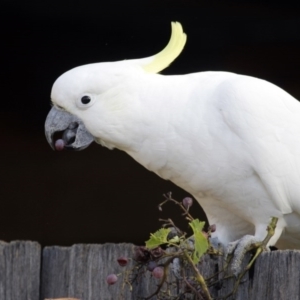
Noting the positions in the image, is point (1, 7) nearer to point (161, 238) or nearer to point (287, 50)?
point (287, 50)

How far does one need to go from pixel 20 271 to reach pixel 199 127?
0.79 m

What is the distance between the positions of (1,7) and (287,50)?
3.93ft

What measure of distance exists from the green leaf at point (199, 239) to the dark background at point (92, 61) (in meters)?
2.37

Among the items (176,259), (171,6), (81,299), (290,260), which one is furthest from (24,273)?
Result: (171,6)

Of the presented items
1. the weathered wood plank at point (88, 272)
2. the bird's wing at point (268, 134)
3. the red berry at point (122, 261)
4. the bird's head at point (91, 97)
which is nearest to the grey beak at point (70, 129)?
the bird's head at point (91, 97)

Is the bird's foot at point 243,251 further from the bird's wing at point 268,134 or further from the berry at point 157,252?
the bird's wing at point 268,134

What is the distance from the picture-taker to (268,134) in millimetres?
3088

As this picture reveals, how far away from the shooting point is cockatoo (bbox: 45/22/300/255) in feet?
10.2

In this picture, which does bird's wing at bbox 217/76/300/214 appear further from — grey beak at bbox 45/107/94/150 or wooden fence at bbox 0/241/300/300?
wooden fence at bbox 0/241/300/300

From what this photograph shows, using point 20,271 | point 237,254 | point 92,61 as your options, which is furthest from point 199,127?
point 92,61

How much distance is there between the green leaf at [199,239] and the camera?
7.59ft

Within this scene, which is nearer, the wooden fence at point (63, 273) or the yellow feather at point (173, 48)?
the wooden fence at point (63, 273)

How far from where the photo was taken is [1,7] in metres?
4.61

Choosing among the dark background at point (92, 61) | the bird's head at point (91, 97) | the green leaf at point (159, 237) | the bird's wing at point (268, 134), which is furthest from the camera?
the dark background at point (92, 61)
